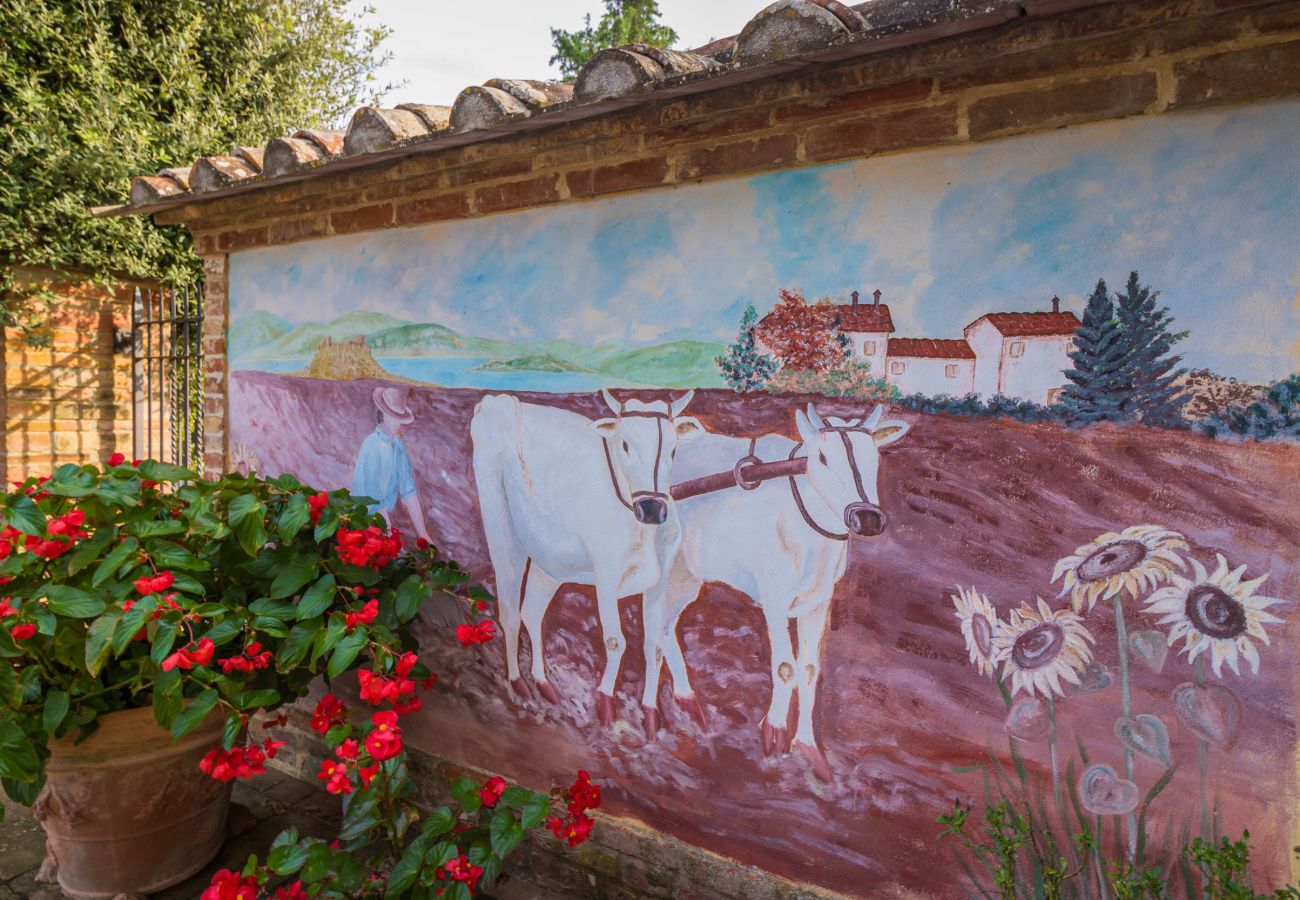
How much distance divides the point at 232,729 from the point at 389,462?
4.09 ft

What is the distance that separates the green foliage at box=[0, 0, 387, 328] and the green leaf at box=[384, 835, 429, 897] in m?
5.14

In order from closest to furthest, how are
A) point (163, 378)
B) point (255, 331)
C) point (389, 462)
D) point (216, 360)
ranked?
point (389, 462) → point (255, 331) → point (216, 360) → point (163, 378)

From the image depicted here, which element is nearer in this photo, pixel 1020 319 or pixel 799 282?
pixel 1020 319

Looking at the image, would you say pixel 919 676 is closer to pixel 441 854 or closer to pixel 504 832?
pixel 504 832

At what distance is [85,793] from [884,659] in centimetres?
273

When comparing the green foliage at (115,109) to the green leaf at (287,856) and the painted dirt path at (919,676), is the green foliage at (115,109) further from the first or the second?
the green leaf at (287,856)

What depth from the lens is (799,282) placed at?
2.44 meters

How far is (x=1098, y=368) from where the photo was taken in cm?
200

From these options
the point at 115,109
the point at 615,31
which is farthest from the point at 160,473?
the point at 615,31

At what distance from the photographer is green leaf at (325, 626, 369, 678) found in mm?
2588

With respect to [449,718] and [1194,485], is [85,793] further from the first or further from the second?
[1194,485]

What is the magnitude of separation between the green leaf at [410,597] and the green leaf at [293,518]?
1.35 feet

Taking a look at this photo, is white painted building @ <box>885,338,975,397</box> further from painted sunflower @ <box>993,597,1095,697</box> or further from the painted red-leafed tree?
painted sunflower @ <box>993,597,1095,697</box>

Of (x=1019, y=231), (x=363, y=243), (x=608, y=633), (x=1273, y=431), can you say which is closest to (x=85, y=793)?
(x=608, y=633)
